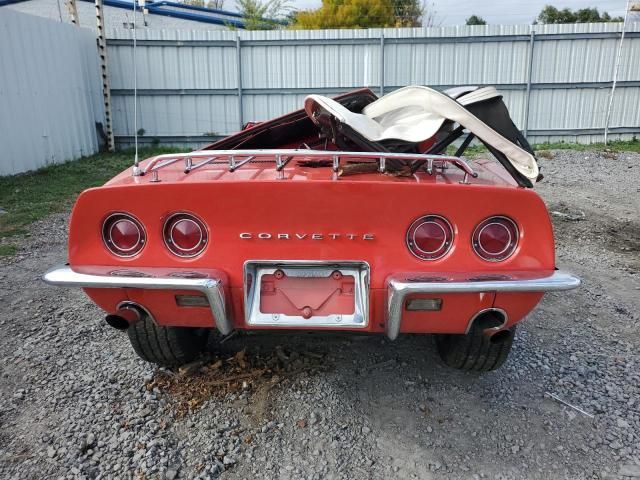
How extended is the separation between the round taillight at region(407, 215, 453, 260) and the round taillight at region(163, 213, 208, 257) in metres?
0.92

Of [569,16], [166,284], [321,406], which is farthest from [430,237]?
[569,16]

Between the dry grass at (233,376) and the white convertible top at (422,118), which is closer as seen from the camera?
the white convertible top at (422,118)

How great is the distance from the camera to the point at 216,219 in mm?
2207

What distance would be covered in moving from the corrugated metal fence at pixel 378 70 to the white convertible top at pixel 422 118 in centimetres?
1075

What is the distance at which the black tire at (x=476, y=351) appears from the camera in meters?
2.54

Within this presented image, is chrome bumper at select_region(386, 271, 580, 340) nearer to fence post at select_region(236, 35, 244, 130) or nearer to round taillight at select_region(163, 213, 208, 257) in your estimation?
round taillight at select_region(163, 213, 208, 257)

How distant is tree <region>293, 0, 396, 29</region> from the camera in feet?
87.6

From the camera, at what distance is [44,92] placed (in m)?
10.1

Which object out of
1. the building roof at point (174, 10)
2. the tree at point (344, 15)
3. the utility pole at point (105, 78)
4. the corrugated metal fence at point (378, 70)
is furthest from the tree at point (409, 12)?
the utility pole at point (105, 78)

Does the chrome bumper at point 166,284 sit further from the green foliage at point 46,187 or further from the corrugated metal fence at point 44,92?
the corrugated metal fence at point 44,92

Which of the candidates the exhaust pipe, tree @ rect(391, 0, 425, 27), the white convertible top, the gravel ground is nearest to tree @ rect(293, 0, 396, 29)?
tree @ rect(391, 0, 425, 27)

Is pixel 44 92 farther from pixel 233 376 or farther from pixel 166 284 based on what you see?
pixel 166 284

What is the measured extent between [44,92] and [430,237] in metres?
10.4

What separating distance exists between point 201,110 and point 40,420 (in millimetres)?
11901
